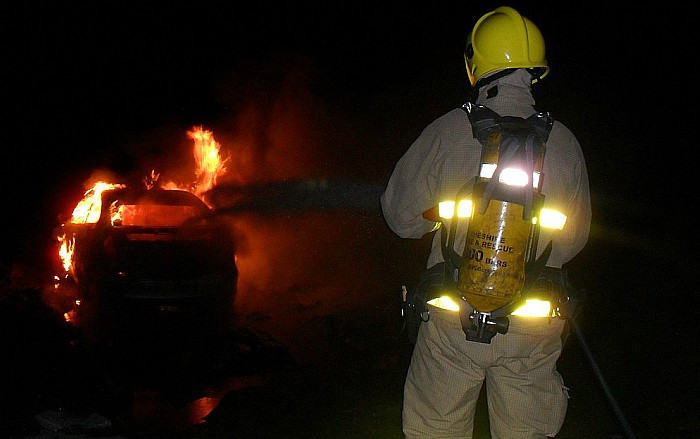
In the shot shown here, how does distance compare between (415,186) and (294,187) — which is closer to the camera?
(415,186)

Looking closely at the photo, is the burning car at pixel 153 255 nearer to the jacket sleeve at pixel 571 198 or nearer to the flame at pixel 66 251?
the flame at pixel 66 251

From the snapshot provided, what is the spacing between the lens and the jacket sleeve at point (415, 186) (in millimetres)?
2930

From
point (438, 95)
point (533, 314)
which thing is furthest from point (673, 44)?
point (533, 314)

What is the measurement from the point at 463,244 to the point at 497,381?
59 centimetres

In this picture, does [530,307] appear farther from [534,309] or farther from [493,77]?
[493,77]

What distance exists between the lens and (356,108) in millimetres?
16984

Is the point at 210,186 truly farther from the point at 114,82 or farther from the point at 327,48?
the point at 114,82

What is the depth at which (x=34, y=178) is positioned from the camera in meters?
19.8

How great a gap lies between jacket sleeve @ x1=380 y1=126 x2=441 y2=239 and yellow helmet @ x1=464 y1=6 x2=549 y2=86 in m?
0.39

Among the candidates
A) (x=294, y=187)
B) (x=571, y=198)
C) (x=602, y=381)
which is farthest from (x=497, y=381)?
(x=294, y=187)

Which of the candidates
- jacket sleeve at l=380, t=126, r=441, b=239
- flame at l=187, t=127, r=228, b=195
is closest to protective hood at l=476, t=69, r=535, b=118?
jacket sleeve at l=380, t=126, r=441, b=239

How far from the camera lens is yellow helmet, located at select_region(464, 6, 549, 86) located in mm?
2977

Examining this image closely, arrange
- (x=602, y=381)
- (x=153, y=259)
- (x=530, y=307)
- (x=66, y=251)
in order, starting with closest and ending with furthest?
(x=530, y=307), (x=602, y=381), (x=153, y=259), (x=66, y=251)

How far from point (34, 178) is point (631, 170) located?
15.9 m
